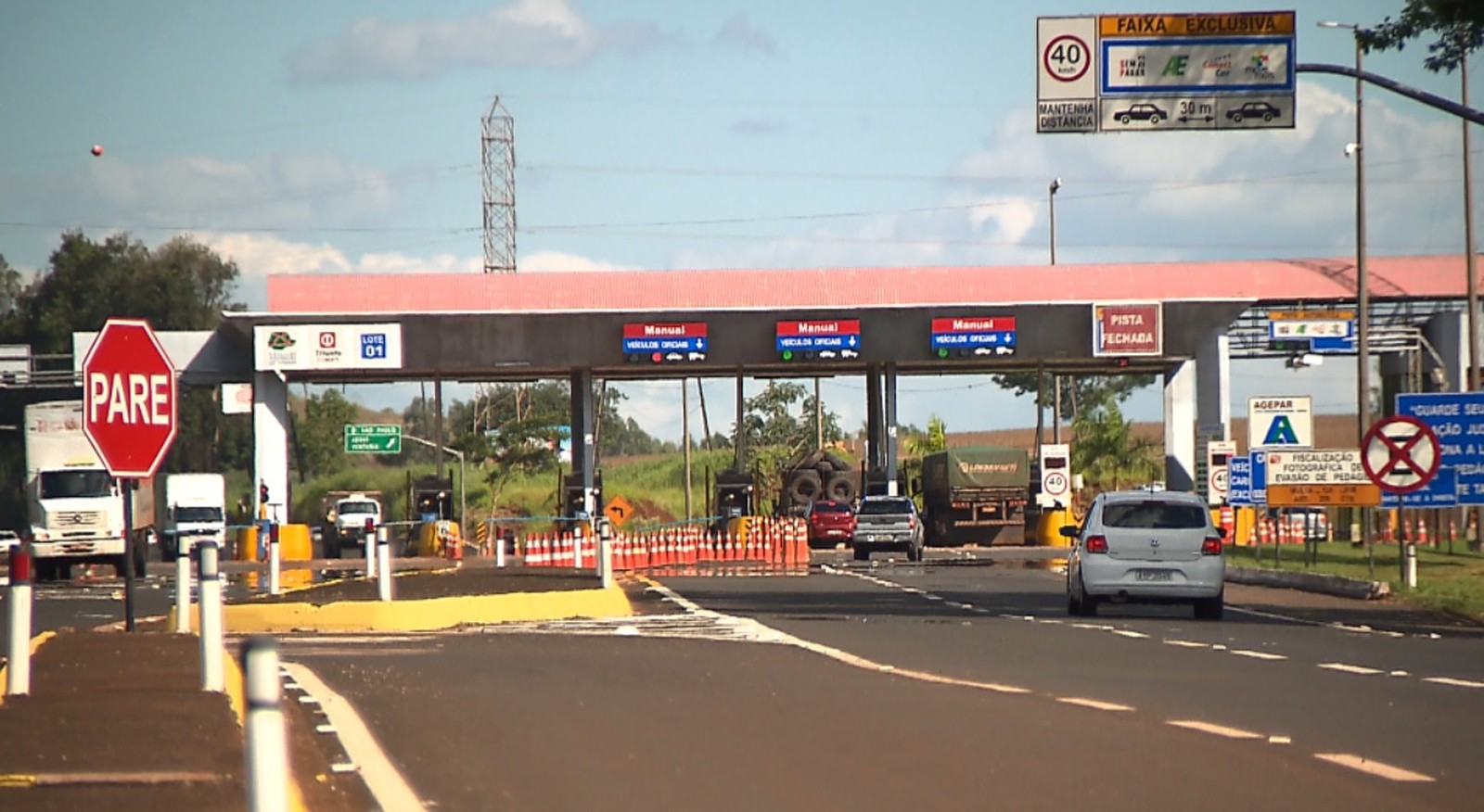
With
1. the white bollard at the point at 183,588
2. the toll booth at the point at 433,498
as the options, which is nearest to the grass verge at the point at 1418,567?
the white bollard at the point at 183,588

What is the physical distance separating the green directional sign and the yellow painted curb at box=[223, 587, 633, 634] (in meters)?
58.8

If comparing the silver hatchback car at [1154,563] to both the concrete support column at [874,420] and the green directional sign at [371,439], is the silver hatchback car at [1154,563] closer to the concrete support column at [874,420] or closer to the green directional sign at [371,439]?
the concrete support column at [874,420]

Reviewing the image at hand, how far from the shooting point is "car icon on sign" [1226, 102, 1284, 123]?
26297 mm

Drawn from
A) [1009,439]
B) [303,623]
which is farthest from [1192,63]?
[1009,439]

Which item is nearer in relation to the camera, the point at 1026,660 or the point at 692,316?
the point at 1026,660

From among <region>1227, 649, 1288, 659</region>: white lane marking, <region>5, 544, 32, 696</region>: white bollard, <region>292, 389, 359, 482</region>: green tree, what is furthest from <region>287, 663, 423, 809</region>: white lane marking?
<region>292, 389, 359, 482</region>: green tree

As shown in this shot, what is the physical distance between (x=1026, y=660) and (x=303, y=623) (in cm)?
970

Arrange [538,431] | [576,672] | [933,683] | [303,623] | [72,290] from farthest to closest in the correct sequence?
[72,290] → [538,431] → [303,623] → [576,672] → [933,683]

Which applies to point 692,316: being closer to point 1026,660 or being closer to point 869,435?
point 869,435

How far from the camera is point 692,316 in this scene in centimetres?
5803

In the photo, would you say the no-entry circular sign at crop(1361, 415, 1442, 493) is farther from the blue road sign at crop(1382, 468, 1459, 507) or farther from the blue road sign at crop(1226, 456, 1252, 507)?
the blue road sign at crop(1226, 456, 1252, 507)

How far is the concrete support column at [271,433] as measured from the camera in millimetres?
58031

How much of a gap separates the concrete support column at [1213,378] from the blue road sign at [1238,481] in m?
14.2

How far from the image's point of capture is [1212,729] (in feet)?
41.4
